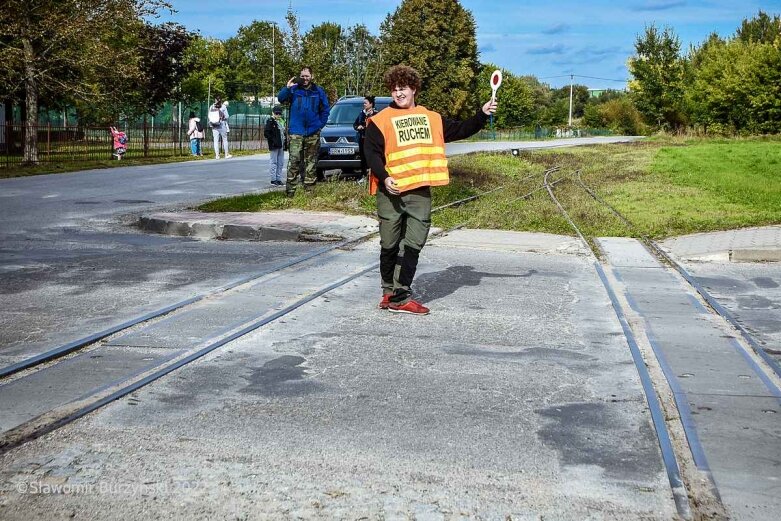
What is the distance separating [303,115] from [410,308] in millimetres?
8662

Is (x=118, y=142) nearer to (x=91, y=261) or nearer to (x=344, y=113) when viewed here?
(x=344, y=113)

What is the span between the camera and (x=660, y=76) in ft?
235

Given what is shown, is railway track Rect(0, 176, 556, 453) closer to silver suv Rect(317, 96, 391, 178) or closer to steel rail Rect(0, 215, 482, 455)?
steel rail Rect(0, 215, 482, 455)

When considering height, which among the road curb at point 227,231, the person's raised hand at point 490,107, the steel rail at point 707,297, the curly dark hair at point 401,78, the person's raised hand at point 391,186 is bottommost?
the steel rail at point 707,297

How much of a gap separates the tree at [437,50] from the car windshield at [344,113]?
70866 millimetres

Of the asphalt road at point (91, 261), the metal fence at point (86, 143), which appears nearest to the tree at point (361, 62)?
the metal fence at point (86, 143)

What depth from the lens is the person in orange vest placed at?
7.32 metres

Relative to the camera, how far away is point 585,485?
3764 millimetres

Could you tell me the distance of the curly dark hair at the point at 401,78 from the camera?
24.3 feet

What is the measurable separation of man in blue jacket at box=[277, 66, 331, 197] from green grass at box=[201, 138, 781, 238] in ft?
2.35

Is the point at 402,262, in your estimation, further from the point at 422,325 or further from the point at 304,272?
the point at 304,272

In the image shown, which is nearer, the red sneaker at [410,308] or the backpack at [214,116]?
the red sneaker at [410,308]

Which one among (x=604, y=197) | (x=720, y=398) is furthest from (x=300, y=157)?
(x=720, y=398)

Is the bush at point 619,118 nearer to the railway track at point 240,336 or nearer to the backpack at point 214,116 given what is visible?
the backpack at point 214,116
